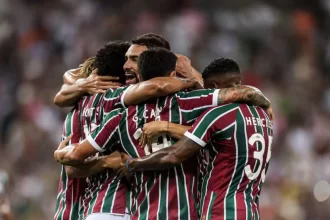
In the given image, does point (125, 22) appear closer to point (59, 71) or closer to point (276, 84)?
point (59, 71)

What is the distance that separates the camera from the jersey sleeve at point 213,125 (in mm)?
5027

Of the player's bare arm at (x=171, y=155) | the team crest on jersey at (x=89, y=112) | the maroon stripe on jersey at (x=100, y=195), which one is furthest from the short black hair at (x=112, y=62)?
the player's bare arm at (x=171, y=155)

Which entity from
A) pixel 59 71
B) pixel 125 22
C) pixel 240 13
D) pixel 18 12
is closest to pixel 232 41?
pixel 240 13

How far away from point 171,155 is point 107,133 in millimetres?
483

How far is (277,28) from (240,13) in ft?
2.56

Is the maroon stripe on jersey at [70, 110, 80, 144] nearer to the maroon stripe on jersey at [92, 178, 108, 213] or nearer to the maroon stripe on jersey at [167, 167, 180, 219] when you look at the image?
the maroon stripe on jersey at [92, 178, 108, 213]

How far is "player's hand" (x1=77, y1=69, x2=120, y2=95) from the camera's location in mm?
5652

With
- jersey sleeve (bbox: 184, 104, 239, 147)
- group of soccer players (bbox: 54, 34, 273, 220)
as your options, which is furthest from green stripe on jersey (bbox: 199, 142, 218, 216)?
jersey sleeve (bbox: 184, 104, 239, 147)

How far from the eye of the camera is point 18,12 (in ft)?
46.5

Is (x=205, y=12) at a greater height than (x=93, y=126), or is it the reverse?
(x=205, y=12)

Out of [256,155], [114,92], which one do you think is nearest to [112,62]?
[114,92]

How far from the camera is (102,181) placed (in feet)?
18.4

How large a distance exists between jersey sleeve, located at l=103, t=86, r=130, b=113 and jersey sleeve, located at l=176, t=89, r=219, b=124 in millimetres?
406

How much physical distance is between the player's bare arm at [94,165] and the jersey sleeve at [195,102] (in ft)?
1.85
